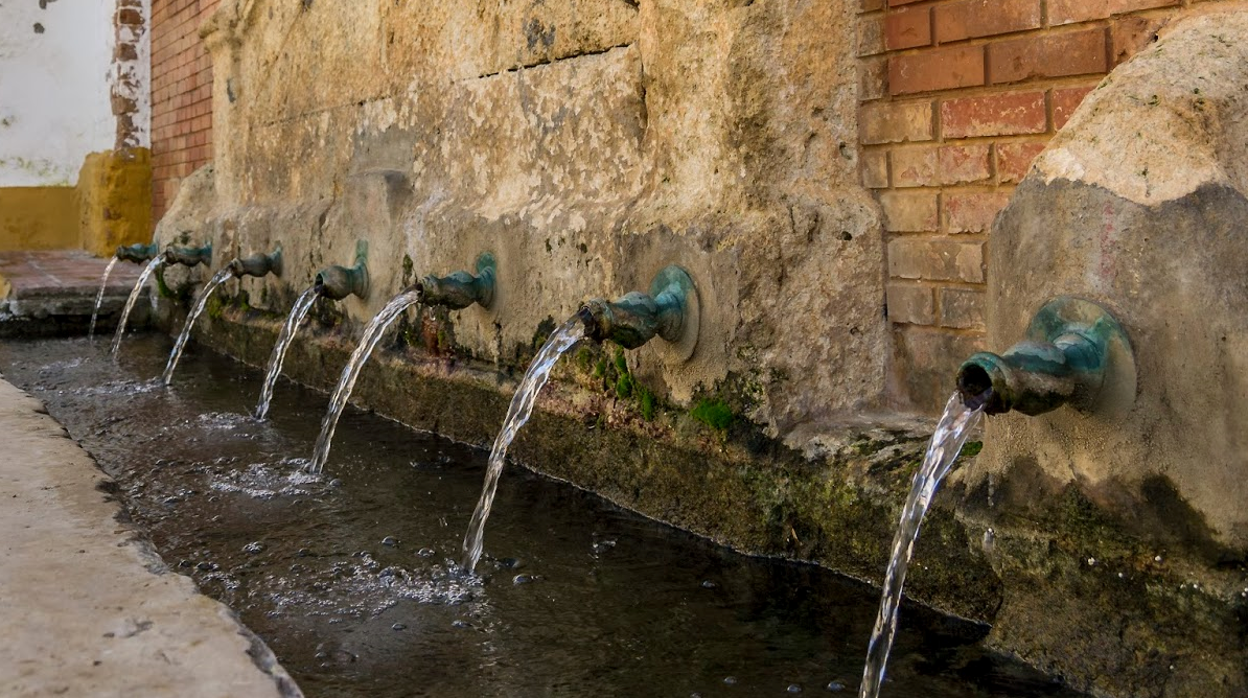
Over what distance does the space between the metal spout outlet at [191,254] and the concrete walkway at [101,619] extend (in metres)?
3.94

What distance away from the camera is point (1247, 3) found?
188 centimetres

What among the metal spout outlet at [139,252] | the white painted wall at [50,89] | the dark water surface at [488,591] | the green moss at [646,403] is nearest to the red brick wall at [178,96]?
the white painted wall at [50,89]

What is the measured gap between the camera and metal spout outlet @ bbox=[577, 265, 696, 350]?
8.77 ft

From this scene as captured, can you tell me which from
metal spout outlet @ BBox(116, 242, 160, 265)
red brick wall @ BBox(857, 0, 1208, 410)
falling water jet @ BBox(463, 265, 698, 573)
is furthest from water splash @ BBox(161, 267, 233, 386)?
red brick wall @ BBox(857, 0, 1208, 410)

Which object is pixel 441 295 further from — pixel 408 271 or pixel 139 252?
pixel 139 252

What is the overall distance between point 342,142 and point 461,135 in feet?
3.47

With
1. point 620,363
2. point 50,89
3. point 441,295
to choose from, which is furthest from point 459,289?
point 50,89

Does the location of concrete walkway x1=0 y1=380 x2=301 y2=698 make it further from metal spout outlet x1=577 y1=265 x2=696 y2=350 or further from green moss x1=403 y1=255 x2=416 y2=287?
green moss x1=403 y1=255 x2=416 y2=287

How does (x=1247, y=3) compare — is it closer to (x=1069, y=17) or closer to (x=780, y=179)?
(x=1069, y=17)

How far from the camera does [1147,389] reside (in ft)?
5.83

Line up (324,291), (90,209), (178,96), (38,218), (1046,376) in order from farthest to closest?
(38,218) < (90,209) < (178,96) < (324,291) < (1046,376)

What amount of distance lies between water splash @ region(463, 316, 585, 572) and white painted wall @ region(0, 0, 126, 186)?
7.77 metres

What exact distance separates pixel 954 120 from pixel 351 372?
2038 millimetres

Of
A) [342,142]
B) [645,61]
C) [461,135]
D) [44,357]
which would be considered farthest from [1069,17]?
[44,357]
